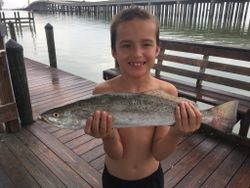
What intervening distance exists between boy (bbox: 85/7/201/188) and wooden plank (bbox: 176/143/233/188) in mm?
1282

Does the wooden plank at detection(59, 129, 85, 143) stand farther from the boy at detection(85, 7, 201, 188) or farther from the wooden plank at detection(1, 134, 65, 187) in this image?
the boy at detection(85, 7, 201, 188)

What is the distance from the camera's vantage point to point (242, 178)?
10.3 ft

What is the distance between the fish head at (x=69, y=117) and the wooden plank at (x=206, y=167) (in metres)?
2.06

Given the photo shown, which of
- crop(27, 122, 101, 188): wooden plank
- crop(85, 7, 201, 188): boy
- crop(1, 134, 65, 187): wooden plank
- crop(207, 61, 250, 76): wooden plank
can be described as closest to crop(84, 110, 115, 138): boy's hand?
crop(85, 7, 201, 188): boy

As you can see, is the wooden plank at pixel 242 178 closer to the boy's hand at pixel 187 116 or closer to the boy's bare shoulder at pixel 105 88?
the boy's hand at pixel 187 116

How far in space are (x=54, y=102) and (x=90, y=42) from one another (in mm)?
14309

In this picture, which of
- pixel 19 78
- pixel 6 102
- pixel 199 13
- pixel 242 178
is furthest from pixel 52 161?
pixel 199 13

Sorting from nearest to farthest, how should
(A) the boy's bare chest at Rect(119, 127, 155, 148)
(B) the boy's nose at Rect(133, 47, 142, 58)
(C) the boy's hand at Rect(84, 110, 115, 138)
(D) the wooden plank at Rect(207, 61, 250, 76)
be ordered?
(C) the boy's hand at Rect(84, 110, 115, 138) → (B) the boy's nose at Rect(133, 47, 142, 58) → (A) the boy's bare chest at Rect(119, 127, 155, 148) → (D) the wooden plank at Rect(207, 61, 250, 76)

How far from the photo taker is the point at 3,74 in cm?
385

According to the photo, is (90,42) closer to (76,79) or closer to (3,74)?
(76,79)

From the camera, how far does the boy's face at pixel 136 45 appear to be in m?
1.64

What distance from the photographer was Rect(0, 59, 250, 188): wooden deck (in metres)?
3.07

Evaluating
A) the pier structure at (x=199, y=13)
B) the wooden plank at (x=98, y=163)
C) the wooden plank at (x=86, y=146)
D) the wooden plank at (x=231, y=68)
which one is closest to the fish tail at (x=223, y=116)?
the wooden plank at (x=98, y=163)

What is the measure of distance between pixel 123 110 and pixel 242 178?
99.6 inches
